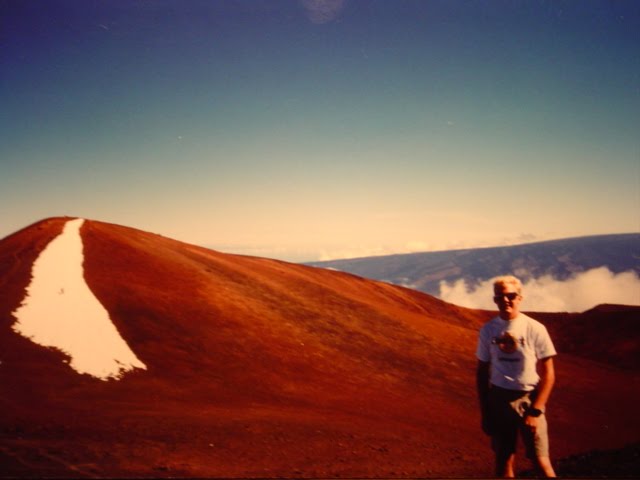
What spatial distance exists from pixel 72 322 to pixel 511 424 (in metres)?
16.9

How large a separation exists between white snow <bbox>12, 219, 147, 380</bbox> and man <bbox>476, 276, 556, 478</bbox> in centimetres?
1247

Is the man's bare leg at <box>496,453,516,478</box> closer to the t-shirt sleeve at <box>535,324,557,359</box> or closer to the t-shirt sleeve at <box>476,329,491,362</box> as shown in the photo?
the t-shirt sleeve at <box>476,329,491,362</box>

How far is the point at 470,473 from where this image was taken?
32.4ft

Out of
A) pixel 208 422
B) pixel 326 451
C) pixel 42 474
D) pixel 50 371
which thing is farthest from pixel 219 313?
pixel 42 474

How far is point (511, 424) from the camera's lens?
4.67 m

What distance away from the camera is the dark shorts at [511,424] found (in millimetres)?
4566

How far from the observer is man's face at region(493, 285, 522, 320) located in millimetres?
4691

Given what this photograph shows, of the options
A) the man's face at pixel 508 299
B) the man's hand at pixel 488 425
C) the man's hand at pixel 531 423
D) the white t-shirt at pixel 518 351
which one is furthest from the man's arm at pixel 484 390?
the man's face at pixel 508 299

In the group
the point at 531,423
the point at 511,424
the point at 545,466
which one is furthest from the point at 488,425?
the point at 545,466

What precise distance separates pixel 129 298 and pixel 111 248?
7.83 metres

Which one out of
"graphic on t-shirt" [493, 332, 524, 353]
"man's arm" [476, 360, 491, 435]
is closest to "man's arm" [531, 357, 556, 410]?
"graphic on t-shirt" [493, 332, 524, 353]

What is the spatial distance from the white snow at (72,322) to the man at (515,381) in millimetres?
12466

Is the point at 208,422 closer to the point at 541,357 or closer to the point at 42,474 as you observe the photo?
the point at 42,474

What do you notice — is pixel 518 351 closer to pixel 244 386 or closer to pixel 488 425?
pixel 488 425
